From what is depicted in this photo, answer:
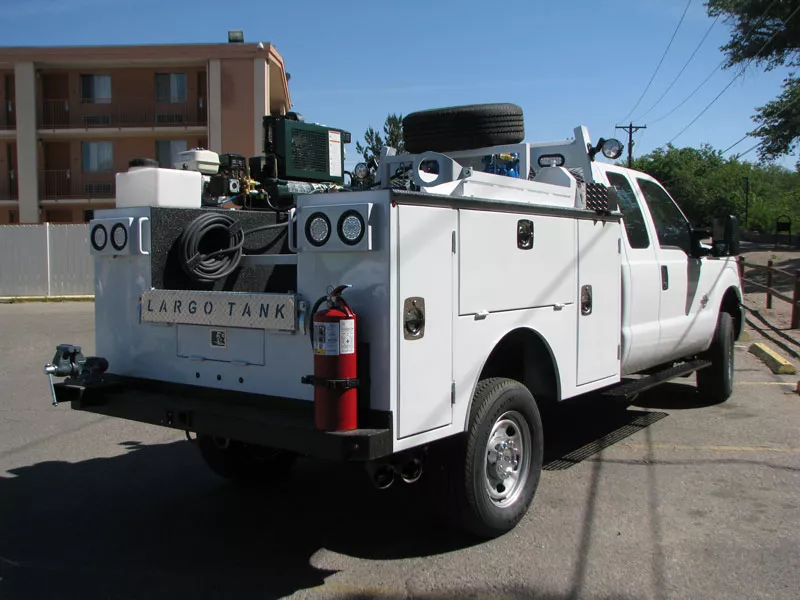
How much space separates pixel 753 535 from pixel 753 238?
187ft

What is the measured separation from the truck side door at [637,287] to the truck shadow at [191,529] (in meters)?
0.97

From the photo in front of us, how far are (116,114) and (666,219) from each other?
1273 inches

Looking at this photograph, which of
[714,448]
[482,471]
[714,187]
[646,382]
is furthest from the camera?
[714,187]

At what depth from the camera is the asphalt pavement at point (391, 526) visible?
3.97 metres

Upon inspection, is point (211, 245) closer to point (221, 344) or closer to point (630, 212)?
point (221, 344)

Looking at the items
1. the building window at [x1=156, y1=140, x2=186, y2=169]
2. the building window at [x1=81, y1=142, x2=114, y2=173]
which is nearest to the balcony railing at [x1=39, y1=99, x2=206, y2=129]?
the building window at [x1=156, y1=140, x2=186, y2=169]

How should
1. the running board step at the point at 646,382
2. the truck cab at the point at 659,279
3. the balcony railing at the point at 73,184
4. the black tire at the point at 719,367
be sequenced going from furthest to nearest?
the balcony railing at the point at 73,184 → the black tire at the point at 719,367 → the truck cab at the point at 659,279 → the running board step at the point at 646,382

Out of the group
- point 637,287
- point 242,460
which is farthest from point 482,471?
point 637,287

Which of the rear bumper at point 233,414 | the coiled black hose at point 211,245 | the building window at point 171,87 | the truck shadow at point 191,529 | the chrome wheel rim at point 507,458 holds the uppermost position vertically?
the building window at point 171,87

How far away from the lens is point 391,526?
15.7 feet

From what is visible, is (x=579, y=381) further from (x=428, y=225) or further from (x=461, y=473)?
(x=428, y=225)

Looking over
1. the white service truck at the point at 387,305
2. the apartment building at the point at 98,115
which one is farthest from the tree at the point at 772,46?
the white service truck at the point at 387,305

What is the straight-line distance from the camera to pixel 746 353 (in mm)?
11648

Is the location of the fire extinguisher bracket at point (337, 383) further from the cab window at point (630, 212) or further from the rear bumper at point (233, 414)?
the cab window at point (630, 212)
